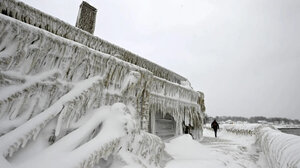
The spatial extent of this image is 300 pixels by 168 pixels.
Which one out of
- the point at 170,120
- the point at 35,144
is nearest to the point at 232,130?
the point at 170,120

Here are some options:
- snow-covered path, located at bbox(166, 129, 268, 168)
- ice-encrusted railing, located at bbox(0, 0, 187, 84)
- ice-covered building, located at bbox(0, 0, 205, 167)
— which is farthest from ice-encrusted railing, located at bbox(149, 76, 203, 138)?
ice-encrusted railing, located at bbox(0, 0, 187, 84)

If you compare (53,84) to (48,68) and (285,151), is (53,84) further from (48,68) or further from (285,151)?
(285,151)

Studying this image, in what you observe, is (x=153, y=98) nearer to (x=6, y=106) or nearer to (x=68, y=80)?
(x=68, y=80)

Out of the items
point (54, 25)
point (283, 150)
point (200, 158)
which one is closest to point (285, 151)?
point (283, 150)

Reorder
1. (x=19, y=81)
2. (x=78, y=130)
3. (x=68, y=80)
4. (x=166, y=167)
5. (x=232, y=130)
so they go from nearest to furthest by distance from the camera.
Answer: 1. (x=19, y=81)
2. (x=78, y=130)
3. (x=68, y=80)
4. (x=166, y=167)
5. (x=232, y=130)

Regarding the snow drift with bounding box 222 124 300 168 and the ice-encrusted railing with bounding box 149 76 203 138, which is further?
the ice-encrusted railing with bounding box 149 76 203 138

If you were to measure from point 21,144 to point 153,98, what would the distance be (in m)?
4.40

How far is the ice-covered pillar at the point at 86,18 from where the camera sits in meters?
7.64

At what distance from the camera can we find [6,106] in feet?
6.33

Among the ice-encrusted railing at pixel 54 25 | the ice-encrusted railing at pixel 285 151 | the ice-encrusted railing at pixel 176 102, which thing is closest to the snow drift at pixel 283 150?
the ice-encrusted railing at pixel 285 151

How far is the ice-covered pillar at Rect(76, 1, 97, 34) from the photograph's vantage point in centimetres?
764

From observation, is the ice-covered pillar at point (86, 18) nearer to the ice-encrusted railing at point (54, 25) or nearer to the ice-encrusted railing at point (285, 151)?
the ice-encrusted railing at point (54, 25)

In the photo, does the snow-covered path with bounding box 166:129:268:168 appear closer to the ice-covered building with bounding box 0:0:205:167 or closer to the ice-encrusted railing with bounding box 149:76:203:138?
the ice-covered building with bounding box 0:0:205:167

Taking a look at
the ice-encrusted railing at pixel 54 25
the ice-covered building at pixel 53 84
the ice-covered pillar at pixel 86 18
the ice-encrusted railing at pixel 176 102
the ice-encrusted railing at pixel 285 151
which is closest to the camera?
the ice-encrusted railing at pixel 285 151
